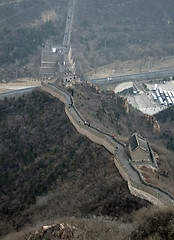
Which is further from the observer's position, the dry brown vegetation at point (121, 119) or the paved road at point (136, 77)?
the paved road at point (136, 77)

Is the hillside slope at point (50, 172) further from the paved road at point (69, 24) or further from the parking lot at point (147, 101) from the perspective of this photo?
the paved road at point (69, 24)

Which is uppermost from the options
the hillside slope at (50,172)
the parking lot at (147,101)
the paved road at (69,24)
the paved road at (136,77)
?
the paved road at (69,24)

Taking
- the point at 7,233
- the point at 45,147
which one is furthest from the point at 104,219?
the point at 45,147

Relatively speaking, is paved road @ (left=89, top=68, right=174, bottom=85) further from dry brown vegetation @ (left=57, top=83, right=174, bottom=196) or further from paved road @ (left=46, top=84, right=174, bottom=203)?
paved road @ (left=46, top=84, right=174, bottom=203)

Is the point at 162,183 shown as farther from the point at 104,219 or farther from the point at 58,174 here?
the point at 58,174

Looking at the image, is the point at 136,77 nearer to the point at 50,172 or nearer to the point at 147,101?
the point at 147,101

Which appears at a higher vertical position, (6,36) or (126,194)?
(6,36)

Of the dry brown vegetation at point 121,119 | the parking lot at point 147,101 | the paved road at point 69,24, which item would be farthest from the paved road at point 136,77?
the dry brown vegetation at point 121,119

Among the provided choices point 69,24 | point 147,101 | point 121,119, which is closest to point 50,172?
point 121,119
